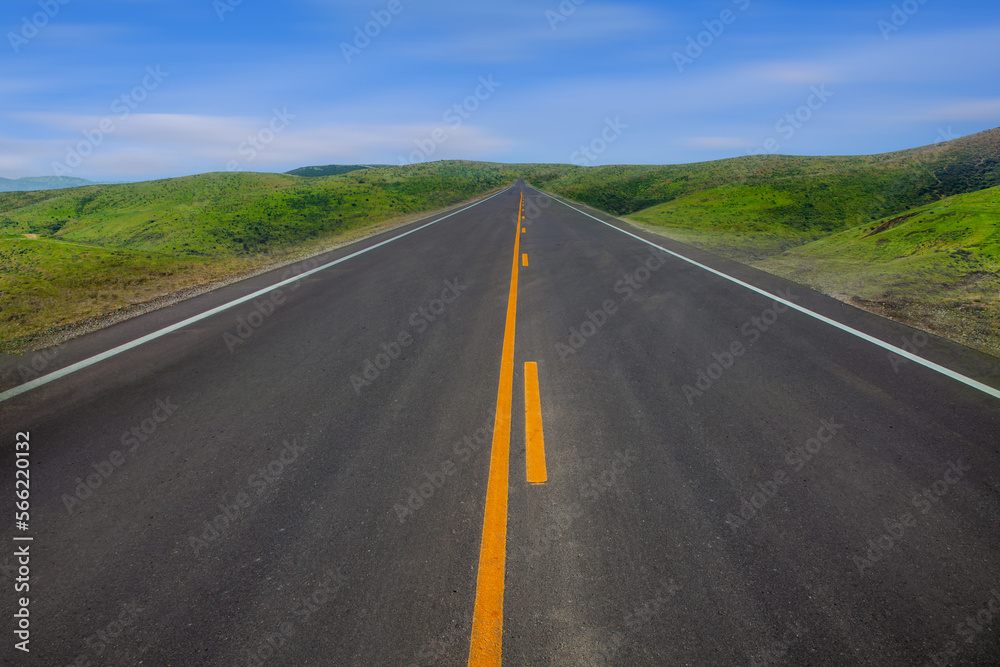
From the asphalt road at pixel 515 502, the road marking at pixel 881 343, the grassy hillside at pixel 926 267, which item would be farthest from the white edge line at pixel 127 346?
the grassy hillside at pixel 926 267

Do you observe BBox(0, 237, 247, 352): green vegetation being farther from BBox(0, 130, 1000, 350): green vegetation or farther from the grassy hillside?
the grassy hillside

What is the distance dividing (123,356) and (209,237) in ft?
61.0

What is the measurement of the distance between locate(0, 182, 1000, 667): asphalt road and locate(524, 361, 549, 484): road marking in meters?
0.08

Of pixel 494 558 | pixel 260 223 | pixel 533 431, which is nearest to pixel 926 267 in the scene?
pixel 533 431

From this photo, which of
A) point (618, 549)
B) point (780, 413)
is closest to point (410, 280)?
point (780, 413)

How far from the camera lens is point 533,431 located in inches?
155

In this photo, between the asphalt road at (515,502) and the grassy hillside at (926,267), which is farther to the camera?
the grassy hillside at (926,267)

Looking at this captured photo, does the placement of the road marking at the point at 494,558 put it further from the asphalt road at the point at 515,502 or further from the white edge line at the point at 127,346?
the white edge line at the point at 127,346

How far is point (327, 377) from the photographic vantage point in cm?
511

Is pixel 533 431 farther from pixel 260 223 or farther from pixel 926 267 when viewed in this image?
pixel 260 223

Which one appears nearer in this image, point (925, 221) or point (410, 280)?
point (410, 280)

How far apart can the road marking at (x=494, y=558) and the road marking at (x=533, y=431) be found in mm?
160

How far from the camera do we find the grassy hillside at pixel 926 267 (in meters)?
7.00

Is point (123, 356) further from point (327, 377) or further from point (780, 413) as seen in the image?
point (780, 413)
